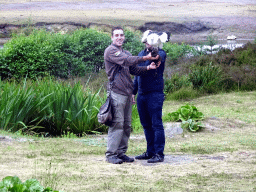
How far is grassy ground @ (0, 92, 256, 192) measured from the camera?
4.93 metres

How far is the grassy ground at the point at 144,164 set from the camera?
16.2ft

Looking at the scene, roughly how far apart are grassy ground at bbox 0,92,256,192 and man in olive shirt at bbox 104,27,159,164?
0.36m

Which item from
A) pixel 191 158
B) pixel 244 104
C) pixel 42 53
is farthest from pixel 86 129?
pixel 42 53

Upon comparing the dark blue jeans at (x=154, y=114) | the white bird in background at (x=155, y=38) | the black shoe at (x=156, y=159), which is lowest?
the black shoe at (x=156, y=159)

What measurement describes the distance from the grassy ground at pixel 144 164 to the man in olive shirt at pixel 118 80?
0.36 metres

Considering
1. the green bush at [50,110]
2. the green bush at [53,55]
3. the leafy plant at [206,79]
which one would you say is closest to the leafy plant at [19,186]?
the green bush at [50,110]

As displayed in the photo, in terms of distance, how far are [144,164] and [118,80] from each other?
123 cm

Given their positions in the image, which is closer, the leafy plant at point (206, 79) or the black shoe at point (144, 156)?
the black shoe at point (144, 156)

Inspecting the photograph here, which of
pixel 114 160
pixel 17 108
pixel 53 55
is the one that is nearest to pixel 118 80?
pixel 114 160

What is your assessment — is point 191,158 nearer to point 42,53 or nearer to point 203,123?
point 203,123

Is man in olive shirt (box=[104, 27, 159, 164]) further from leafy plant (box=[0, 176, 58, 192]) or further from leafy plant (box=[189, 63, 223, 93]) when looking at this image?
leafy plant (box=[189, 63, 223, 93])

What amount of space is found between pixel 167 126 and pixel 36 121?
2.82m

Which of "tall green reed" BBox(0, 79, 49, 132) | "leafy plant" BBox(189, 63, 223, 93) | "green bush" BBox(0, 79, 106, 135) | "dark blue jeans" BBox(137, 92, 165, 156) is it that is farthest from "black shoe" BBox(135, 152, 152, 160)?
"leafy plant" BBox(189, 63, 223, 93)

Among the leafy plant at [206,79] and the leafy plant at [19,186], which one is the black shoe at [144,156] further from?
the leafy plant at [206,79]
